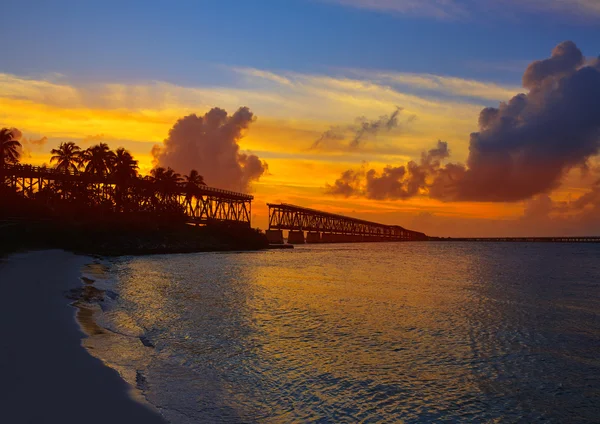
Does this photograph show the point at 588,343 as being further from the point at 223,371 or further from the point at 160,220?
the point at 160,220

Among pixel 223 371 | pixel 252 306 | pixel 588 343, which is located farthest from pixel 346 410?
pixel 252 306

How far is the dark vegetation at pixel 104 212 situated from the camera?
216 ft

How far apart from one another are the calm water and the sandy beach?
72 centimetres

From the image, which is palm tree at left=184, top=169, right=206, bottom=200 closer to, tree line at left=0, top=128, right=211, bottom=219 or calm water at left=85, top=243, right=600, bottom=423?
tree line at left=0, top=128, right=211, bottom=219

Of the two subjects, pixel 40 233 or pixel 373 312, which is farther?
pixel 40 233

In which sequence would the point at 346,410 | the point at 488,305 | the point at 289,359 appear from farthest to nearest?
the point at 488,305 < the point at 289,359 < the point at 346,410

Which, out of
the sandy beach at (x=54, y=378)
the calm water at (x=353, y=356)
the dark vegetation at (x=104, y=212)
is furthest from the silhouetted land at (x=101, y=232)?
the sandy beach at (x=54, y=378)

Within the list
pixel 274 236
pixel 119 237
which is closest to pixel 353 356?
pixel 119 237

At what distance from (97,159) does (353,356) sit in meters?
93.1

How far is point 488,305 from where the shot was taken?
26.7 metres

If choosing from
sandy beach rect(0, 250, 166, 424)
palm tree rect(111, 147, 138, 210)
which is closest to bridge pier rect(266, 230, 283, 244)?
palm tree rect(111, 147, 138, 210)

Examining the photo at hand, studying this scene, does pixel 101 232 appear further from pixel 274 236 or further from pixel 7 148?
pixel 274 236

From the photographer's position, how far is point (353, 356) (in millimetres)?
14227

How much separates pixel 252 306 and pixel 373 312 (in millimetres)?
6341
